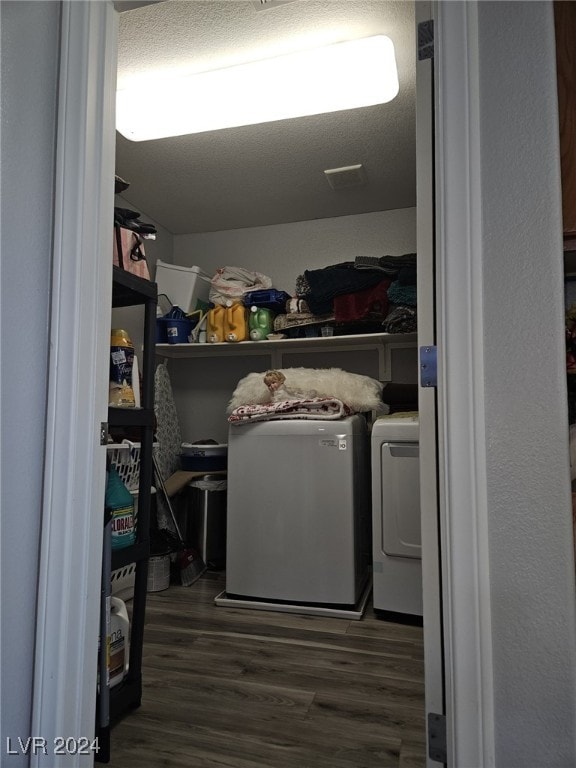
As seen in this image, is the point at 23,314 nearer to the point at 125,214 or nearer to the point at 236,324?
the point at 125,214

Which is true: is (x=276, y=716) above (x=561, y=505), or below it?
below

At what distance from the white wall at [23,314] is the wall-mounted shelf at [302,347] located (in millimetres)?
2039

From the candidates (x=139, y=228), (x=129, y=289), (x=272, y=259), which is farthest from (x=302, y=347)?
(x=129, y=289)

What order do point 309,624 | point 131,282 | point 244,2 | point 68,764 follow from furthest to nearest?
point 309,624, point 244,2, point 131,282, point 68,764

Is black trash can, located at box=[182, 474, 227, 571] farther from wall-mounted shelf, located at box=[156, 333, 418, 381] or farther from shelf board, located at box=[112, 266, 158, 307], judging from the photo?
shelf board, located at box=[112, 266, 158, 307]

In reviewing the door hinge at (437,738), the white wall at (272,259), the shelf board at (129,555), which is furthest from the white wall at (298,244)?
the door hinge at (437,738)

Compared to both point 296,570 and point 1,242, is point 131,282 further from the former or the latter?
point 296,570

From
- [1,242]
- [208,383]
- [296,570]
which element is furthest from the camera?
[208,383]

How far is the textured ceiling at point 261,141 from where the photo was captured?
1826mm

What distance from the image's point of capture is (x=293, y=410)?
2.63 metres

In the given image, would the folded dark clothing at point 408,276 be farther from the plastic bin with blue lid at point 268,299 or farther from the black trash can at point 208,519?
the black trash can at point 208,519

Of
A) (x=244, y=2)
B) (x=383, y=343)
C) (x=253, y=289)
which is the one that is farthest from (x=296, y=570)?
(x=244, y=2)

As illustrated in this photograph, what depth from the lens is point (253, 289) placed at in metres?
3.30

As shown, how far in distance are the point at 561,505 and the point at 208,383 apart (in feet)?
10.2
